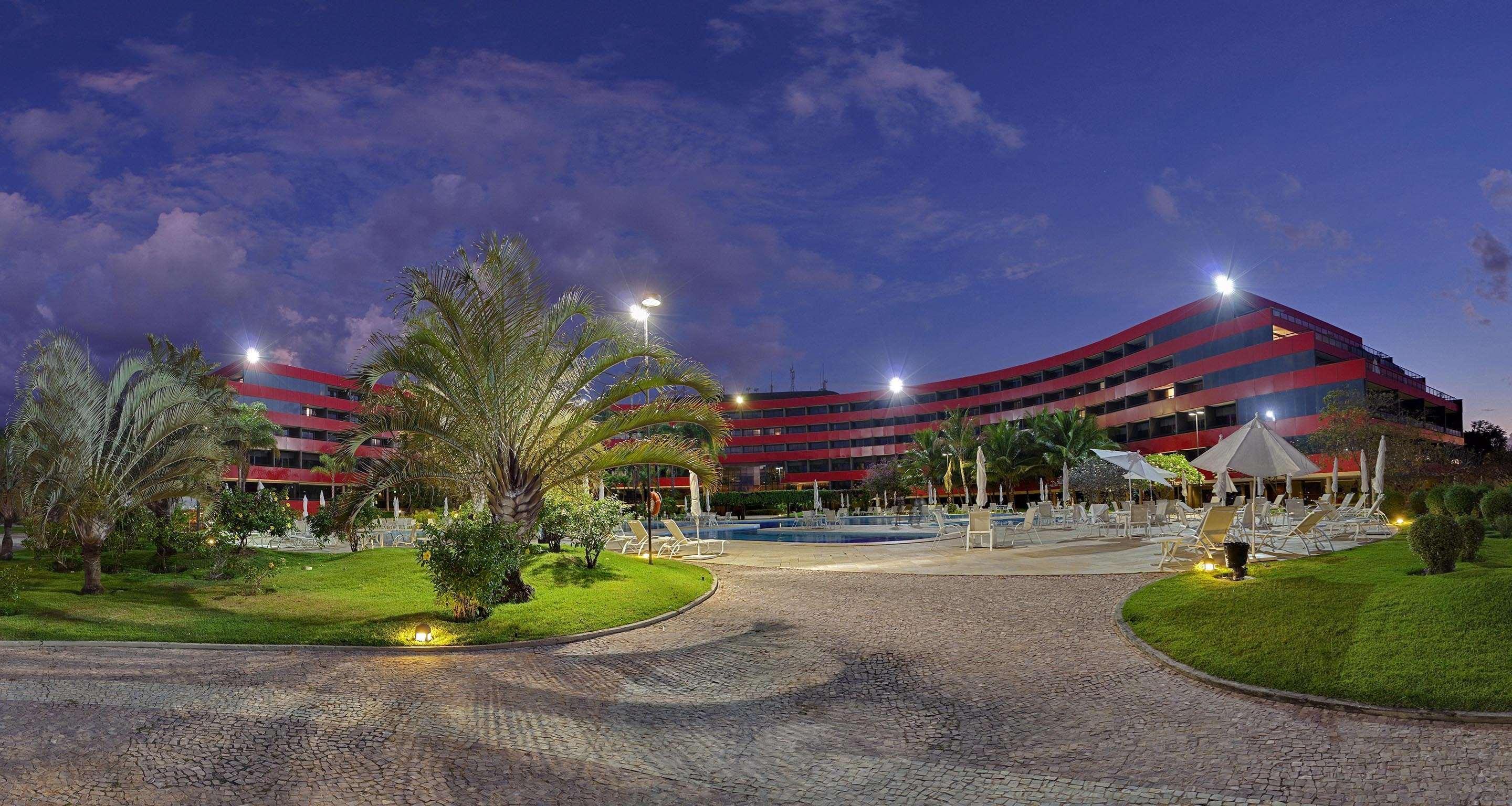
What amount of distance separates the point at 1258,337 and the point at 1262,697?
157 ft

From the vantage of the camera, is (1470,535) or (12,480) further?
(12,480)

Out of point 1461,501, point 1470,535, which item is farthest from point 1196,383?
point 1470,535

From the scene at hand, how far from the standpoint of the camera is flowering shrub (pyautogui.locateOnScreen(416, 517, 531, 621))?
10.3 m

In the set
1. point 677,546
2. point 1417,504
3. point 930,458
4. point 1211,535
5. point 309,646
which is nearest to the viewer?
point 309,646

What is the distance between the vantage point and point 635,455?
12.2 metres

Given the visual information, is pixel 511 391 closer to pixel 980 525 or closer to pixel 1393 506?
pixel 980 525

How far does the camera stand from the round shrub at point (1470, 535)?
10.0m

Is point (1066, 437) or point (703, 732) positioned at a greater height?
point (1066, 437)

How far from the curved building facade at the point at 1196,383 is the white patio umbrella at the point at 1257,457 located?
96.3 feet

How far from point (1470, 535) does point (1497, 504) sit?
6.88m

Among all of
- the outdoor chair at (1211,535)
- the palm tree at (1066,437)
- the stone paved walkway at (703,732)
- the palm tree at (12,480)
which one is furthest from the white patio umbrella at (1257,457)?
the palm tree at (1066,437)

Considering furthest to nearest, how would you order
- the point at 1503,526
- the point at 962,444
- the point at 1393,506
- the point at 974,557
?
the point at 962,444 → the point at 1393,506 → the point at 974,557 → the point at 1503,526

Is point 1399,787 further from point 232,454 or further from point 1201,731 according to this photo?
point 232,454

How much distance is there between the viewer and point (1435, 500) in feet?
63.5
